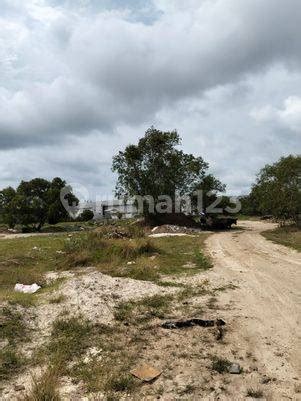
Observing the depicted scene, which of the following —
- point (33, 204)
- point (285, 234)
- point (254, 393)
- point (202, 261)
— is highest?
point (33, 204)

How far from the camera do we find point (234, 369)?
21.5 ft

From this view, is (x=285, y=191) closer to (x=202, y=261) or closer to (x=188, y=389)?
(x=202, y=261)

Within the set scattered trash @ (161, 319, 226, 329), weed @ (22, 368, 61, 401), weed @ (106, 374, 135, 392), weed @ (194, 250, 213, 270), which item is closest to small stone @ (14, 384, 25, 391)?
weed @ (22, 368, 61, 401)

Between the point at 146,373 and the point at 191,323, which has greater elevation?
the point at 191,323

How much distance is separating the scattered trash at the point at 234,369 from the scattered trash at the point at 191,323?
6.43 ft

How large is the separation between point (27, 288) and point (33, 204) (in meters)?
38.2

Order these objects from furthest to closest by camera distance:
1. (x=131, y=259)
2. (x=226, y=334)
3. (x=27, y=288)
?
1. (x=131, y=259)
2. (x=27, y=288)
3. (x=226, y=334)

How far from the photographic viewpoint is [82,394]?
19.3 ft

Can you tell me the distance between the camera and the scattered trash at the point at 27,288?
12189 millimetres

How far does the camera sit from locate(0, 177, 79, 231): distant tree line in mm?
48969

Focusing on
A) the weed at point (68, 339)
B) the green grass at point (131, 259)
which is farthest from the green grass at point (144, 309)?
the green grass at point (131, 259)

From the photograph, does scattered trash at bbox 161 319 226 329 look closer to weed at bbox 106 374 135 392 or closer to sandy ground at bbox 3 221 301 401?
sandy ground at bbox 3 221 301 401

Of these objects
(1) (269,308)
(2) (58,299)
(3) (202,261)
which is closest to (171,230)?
(3) (202,261)

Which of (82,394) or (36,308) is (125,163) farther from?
(82,394)
